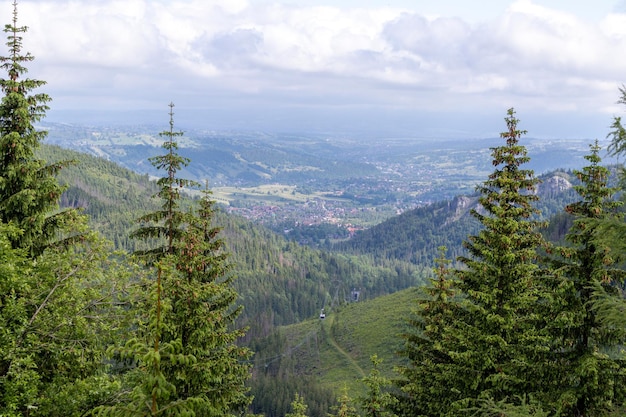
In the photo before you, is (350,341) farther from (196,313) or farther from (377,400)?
(196,313)

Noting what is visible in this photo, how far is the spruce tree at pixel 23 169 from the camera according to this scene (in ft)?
63.7

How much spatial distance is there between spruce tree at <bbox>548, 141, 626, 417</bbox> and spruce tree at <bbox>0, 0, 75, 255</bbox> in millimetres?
20379

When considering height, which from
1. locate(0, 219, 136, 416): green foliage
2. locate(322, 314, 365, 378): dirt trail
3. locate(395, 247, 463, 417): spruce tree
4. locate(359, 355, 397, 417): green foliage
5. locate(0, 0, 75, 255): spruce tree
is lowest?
locate(322, 314, 365, 378): dirt trail

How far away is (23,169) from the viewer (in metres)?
19.7

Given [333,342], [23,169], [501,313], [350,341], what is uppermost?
[23,169]

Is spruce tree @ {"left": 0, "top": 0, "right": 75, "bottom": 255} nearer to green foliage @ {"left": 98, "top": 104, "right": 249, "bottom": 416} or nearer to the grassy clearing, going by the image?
green foliage @ {"left": 98, "top": 104, "right": 249, "bottom": 416}

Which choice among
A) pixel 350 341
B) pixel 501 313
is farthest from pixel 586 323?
pixel 350 341

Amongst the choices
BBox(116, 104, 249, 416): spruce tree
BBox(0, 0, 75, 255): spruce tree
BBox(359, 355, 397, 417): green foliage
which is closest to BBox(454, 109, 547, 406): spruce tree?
BBox(359, 355, 397, 417): green foliage

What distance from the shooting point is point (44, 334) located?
16.2 m

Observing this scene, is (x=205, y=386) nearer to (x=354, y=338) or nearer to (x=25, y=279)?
(x=25, y=279)

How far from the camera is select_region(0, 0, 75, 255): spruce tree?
19.4 meters

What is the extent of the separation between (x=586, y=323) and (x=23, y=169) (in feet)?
75.7

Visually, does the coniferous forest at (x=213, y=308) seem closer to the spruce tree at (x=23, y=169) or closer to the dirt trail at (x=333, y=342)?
the spruce tree at (x=23, y=169)

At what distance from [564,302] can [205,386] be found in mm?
14268
